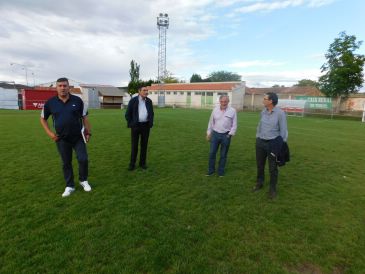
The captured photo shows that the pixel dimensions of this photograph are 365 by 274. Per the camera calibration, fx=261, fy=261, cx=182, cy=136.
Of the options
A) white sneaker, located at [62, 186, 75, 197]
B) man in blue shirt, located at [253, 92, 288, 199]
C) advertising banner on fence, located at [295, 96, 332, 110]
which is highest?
advertising banner on fence, located at [295, 96, 332, 110]

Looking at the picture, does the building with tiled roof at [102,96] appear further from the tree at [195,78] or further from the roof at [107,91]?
the tree at [195,78]

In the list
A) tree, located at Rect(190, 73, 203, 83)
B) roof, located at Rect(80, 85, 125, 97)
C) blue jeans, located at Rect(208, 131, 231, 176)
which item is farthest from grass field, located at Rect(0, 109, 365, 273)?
tree, located at Rect(190, 73, 203, 83)

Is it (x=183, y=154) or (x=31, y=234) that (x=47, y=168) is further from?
(x=183, y=154)

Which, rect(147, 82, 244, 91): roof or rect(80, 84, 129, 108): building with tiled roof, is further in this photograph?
rect(80, 84, 129, 108): building with tiled roof

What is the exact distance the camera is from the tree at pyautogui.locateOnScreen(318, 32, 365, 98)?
30719mm

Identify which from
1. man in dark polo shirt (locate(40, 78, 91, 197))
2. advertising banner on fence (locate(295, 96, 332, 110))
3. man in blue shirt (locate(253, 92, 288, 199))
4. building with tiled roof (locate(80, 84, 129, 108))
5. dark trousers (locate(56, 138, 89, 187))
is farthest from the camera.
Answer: building with tiled roof (locate(80, 84, 129, 108))

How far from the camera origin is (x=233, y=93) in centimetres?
4272

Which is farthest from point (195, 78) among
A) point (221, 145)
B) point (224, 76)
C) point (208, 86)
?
point (221, 145)

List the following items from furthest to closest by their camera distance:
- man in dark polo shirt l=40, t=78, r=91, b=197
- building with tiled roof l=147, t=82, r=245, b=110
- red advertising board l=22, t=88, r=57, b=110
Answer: building with tiled roof l=147, t=82, r=245, b=110 < red advertising board l=22, t=88, r=57, b=110 < man in dark polo shirt l=40, t=78, r=91, b=197

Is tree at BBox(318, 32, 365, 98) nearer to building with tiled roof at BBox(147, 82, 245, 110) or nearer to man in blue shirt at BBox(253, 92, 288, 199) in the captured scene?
building with tiled roof at BBox(147, 82, 245, 110)

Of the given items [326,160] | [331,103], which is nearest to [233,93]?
[331,103]

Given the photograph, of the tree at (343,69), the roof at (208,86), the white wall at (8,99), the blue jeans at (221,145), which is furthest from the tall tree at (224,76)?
the blue jeans at (221,145)

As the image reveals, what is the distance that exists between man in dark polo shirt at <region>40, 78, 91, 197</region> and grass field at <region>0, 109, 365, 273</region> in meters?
0.60

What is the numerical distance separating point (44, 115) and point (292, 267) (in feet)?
13.6
